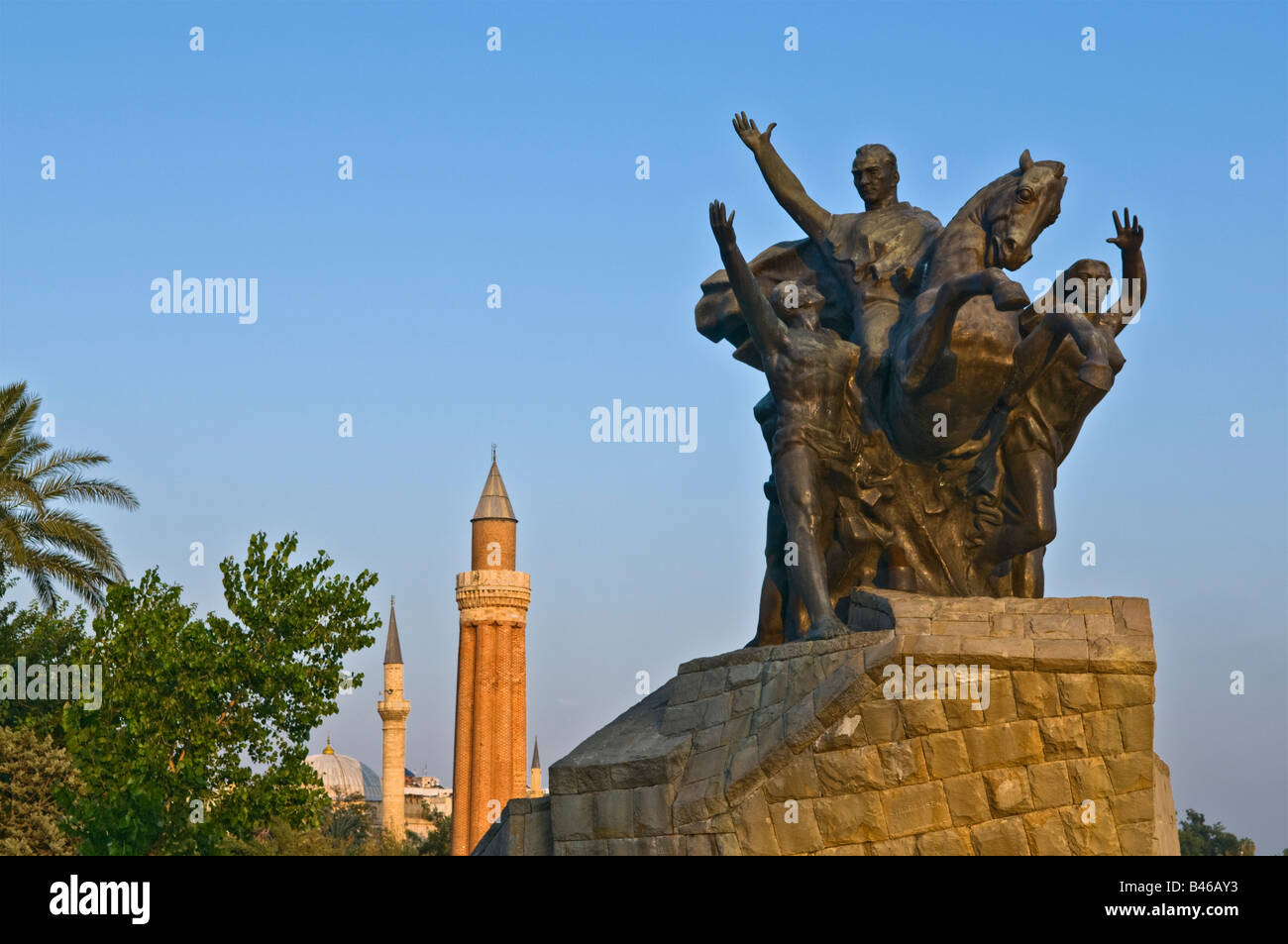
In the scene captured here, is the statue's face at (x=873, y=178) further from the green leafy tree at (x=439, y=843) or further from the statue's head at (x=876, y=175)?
the green leafy tree at (x=439, y=843)

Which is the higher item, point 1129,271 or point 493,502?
A: point 493,502

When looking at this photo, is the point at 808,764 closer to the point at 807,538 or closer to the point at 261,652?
the point at 807,538

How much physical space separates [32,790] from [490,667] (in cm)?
3699

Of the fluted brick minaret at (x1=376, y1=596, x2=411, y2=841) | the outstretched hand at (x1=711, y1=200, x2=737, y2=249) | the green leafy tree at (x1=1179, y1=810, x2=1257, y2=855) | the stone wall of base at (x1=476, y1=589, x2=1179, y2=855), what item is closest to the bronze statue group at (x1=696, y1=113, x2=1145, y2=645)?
the outstretched hand at (x1=711, y1=200, x2=737, y2=249)

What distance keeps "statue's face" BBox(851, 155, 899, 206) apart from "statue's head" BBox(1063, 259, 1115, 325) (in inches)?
77.6

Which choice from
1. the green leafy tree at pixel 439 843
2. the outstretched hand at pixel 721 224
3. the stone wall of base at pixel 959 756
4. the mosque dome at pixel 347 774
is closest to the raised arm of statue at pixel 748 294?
the outstretched hand at pixel 721 224

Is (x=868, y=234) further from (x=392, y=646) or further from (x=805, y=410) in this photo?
(x=392, y=646)

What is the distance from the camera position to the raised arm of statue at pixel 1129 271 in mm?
12602

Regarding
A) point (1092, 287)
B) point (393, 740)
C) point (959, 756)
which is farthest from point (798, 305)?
point (393, 740)

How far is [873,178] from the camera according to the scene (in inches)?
547

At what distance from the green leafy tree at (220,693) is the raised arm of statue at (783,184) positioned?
17.3 m

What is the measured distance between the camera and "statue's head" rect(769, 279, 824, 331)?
42.2 feet

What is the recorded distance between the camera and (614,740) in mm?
12320
